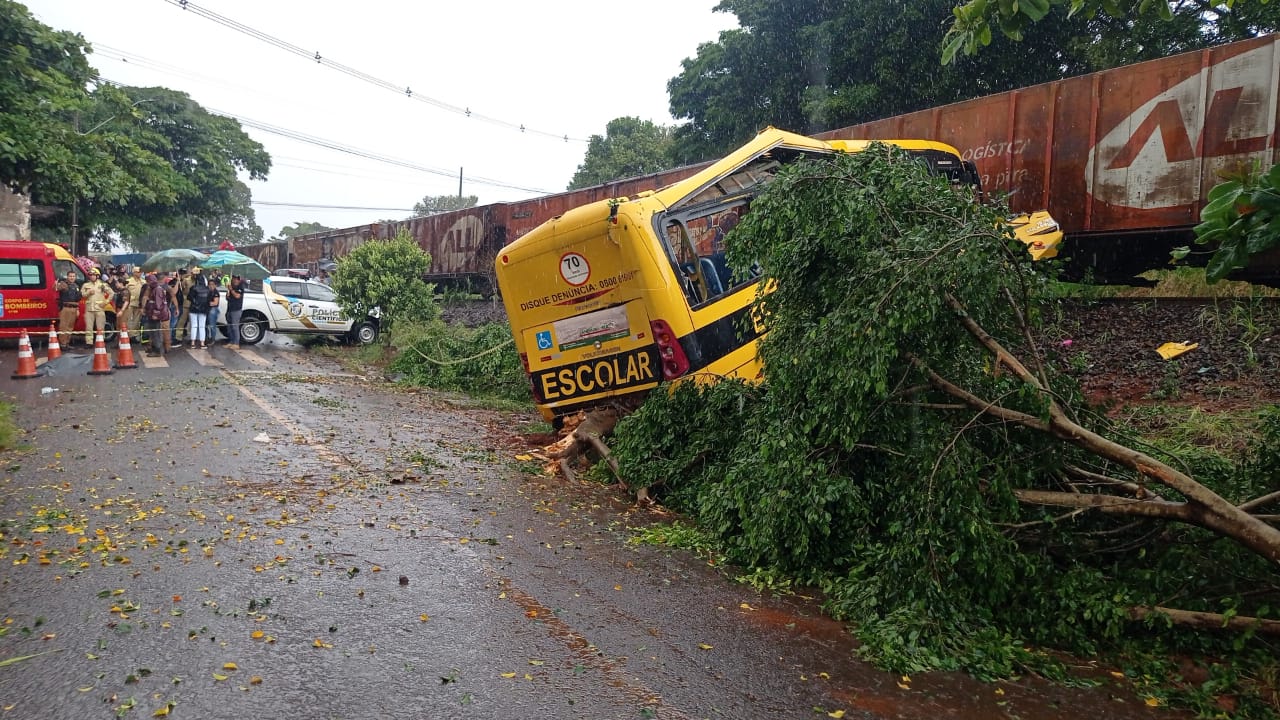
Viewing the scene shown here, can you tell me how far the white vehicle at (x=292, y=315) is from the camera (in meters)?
18.8

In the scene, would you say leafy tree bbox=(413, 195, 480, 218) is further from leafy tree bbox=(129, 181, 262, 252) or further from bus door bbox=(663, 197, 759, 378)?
bus door bbox=(663, 197, 759, 378)

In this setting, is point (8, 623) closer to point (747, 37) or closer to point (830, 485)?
point (830, 485)

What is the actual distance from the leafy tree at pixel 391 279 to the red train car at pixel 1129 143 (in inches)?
432

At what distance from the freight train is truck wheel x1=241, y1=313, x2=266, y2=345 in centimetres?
1438

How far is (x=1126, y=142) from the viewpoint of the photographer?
1074 cm

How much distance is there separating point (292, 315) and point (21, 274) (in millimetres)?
5283

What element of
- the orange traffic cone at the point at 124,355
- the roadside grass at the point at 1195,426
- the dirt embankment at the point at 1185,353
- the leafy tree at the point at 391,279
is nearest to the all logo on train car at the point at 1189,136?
the dirt embankment at the point at 1185,353

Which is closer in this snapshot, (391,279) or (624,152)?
(391,279)

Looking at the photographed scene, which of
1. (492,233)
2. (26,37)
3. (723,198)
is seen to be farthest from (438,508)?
(26,37)

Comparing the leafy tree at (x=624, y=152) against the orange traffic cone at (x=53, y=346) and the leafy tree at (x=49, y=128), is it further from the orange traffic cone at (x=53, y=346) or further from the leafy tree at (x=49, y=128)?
the orange traffic cone at (x=53, y=346)

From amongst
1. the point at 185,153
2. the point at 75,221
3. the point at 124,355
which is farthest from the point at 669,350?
the point at 185,153

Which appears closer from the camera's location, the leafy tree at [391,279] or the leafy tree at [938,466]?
the leafy tree at [938,466]

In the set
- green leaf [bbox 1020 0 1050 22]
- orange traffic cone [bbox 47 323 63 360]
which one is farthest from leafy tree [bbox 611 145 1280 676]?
orange traffic cone [bbox 47 323 63 360]

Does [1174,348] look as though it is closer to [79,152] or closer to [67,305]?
[67,305]
